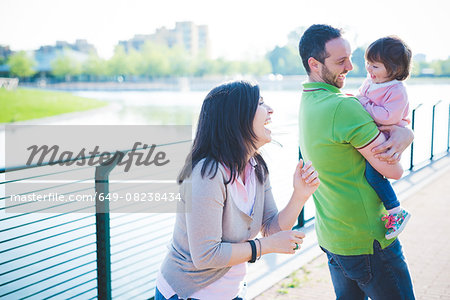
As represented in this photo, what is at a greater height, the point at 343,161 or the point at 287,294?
the point at 343,161

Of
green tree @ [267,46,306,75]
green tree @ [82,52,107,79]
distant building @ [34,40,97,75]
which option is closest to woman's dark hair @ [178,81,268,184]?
green tree @ [267,46,306,75]

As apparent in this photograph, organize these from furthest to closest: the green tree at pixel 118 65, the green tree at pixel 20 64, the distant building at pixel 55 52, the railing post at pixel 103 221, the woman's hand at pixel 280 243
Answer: the distant building at pixel 55 52, the green tree at pixel 118 65, the green tree at pixel 20 64, the railing post at pixel 103 221, the woman's hand at pixel 280 243

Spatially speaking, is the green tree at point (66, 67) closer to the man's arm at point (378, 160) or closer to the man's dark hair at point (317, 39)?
the man's dark hair at point (317, 39)

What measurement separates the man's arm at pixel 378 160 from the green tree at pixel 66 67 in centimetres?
10348

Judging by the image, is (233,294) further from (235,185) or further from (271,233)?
(235,185)

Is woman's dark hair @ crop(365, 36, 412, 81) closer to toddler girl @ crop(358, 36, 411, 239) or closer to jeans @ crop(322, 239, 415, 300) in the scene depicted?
toddler girl @ crop(358, 36, 411, 239)

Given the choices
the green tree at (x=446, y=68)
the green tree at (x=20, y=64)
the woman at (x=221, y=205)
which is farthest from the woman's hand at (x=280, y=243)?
the green tree at (x=20, y=64)

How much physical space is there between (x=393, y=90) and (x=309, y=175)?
2.22ft

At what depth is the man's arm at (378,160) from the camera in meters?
1.84

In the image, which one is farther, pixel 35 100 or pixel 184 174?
pixel 35 100

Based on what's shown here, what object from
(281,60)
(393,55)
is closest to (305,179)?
(393,55)

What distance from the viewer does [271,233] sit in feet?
6.09

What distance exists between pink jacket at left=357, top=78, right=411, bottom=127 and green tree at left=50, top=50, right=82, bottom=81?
4063 inches

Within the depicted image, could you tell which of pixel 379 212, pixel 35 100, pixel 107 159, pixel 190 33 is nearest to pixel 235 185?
pixel 379 212
